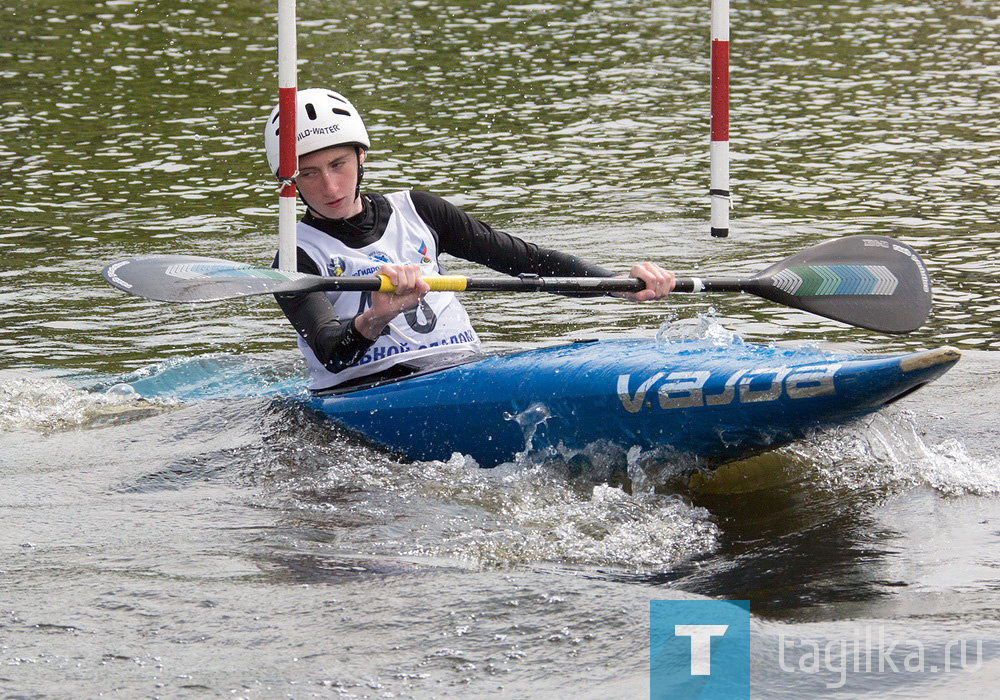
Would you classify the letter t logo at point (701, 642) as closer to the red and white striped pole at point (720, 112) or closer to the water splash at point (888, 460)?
the water splash at point (888, 460)

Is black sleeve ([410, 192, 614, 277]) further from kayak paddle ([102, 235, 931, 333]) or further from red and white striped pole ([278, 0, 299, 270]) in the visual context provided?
red and white striped pole ([278, 0, 299, 270])

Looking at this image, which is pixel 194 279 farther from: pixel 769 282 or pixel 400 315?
pixel 769 282

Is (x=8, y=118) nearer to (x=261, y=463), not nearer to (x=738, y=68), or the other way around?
(x=738, y=68)

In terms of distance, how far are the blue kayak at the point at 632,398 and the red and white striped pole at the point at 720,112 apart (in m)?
2.03

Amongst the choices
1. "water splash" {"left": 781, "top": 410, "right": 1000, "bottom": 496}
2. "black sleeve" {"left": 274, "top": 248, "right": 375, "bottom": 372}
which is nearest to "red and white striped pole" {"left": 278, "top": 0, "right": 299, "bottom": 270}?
"black sleeve" {"left": 274, "top": 248, "right": 375, "bottom": 372}

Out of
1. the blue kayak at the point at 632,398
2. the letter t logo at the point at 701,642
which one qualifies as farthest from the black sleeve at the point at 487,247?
the letter t logo at the point at 701,642

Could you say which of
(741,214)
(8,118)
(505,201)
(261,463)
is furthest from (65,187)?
(261,463)

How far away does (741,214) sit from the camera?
968cm

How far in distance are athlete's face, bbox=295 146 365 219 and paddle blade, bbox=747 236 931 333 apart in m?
1.61

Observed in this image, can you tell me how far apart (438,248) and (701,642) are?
242 centimetres

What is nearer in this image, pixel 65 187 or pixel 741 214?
pixel 741 214

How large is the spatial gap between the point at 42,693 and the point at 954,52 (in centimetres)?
1464

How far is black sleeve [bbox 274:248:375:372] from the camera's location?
15.5 feet

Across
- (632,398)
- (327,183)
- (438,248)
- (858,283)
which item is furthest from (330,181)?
(858,283)
